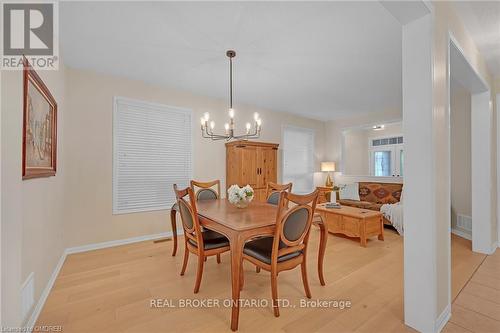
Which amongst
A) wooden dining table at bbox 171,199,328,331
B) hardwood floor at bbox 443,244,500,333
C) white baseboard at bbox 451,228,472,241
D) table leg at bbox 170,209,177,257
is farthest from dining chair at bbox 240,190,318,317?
white baseboard at bbox 451,228,472,241

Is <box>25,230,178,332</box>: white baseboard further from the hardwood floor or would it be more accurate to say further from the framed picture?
the hardwood floor

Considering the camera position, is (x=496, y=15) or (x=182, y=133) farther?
(x=182, y=133)

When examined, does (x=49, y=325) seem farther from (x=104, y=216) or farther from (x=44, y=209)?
(x=104, y=216)

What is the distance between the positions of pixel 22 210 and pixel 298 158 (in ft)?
17.3

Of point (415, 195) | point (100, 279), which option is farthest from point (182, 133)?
point (415, 195)

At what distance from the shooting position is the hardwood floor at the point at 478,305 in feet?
5.41

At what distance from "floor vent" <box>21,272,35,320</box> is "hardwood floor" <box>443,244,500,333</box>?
9.77 feet

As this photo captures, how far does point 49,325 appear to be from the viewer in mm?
1712

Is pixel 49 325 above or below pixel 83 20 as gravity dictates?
below

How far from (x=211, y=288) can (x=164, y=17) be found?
2.59m

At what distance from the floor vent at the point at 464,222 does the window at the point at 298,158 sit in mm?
3045

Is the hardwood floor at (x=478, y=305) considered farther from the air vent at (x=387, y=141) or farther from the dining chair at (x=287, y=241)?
the air vent at (x=387, y=141)

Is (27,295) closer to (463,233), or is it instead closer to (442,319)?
(442,319)

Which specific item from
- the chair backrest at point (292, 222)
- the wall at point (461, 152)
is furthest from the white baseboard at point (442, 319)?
the wall at point (461, 152)
